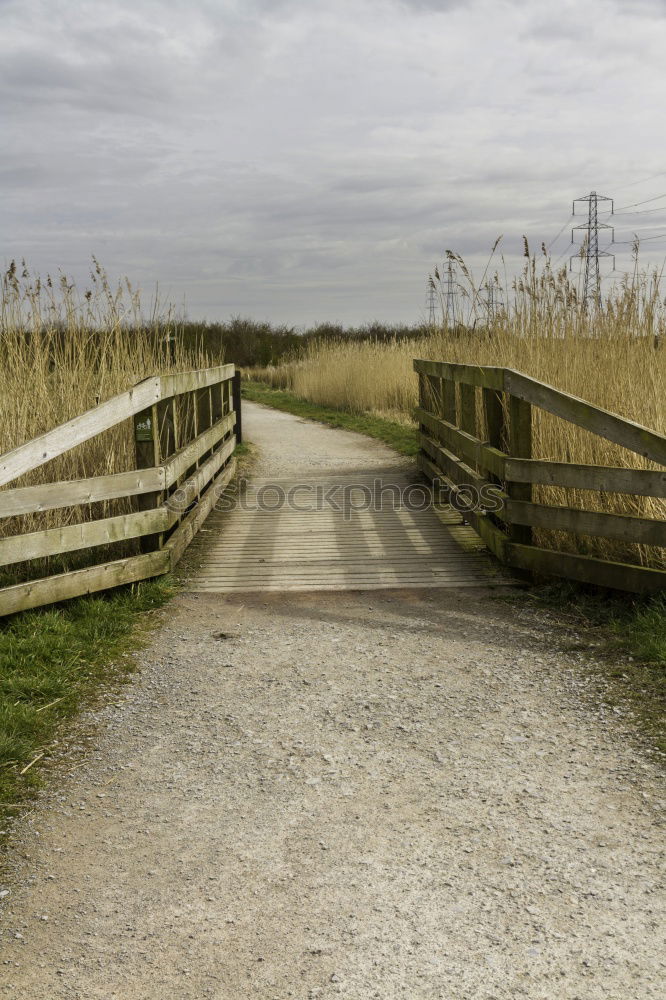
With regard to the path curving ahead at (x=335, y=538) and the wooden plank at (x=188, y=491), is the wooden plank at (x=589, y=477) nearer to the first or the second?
the path curving ahead at (x=335, y=538)

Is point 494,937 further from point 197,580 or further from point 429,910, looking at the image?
point 197,580

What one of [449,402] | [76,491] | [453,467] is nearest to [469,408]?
[453,467]

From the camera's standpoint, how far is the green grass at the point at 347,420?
1352cm

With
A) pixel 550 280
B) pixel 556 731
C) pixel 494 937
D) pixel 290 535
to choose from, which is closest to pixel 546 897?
pixel 494 937

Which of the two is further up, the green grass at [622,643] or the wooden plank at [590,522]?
the wooden plank at [590,522]

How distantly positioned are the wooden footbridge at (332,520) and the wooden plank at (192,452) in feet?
0.11

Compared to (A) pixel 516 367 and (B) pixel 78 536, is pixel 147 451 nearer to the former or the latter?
(B) pixel 78 536

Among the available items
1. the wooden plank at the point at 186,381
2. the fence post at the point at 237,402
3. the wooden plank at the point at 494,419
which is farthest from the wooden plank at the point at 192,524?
the fence post at the point at 237,402

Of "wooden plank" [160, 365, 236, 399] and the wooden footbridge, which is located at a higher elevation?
"wooden plank" [160, 365, 236, 399]

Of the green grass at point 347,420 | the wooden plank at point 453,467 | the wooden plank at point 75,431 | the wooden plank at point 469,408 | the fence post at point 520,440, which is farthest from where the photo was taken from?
the green grass at point 347,420

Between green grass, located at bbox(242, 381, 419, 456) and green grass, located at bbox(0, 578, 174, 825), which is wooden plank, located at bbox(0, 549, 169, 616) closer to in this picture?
green grass, located at bbox(0, 578, 174, 825)

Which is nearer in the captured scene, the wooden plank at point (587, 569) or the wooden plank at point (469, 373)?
the wooden plank at point (587, 569)

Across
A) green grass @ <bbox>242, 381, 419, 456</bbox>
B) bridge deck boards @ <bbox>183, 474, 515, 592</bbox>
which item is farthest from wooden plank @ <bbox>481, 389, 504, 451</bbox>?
green grass @ <bbox>242, 381, 419, 456</bbox>

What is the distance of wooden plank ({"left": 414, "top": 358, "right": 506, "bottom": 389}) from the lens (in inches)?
233
